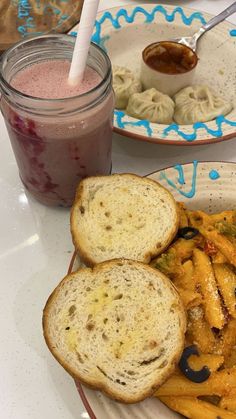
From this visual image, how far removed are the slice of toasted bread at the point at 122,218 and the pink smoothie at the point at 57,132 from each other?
0.24ft

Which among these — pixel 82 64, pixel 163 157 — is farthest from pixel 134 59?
pixel 82 64

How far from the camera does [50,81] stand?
3.54ft

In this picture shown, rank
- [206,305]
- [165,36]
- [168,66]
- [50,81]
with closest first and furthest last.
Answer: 1. [206,305]
2. [50,81]
3. [168,66]
4. [165,36]

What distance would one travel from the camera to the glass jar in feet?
3.25

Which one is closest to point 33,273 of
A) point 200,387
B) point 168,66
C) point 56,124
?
point 56,124

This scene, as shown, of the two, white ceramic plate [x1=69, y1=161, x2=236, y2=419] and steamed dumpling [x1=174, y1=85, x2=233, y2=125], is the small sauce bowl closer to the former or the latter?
steamed dumpling [x1=174, y1=85, x2=233, y2=125]

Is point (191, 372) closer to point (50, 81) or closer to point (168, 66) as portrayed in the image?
point (50, 81)

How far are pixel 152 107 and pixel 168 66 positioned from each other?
28 centimetres

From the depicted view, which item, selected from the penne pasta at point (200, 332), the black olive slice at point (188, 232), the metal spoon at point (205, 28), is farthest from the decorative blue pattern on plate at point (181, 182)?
the metal spoon at point (205, 28)

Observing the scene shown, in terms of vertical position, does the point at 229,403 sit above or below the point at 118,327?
below

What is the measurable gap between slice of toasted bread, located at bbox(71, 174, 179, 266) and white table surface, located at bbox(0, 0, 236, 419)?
0.16 meters

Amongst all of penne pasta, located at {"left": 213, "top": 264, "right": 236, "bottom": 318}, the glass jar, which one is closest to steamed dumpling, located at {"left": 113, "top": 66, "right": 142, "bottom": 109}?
the glass jar

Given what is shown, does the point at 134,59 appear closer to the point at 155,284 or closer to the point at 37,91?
the point at 37,91

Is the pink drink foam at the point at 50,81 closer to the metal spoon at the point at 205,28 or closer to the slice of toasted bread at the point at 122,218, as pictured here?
the slice of toasted bread at the point at 122,218
